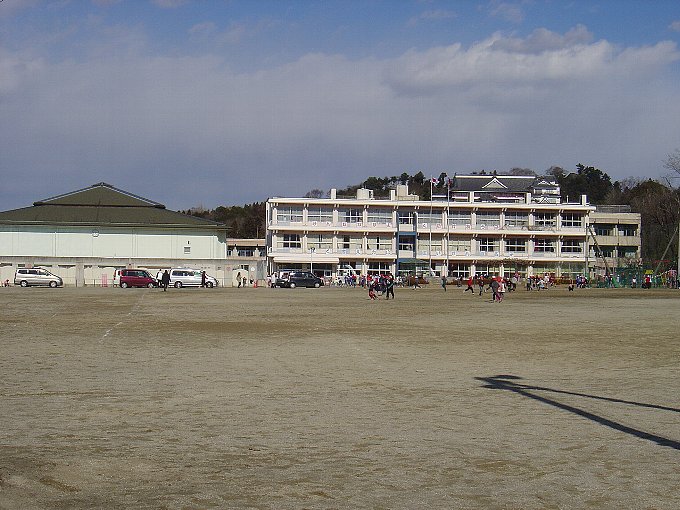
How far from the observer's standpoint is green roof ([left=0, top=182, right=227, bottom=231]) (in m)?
83.3

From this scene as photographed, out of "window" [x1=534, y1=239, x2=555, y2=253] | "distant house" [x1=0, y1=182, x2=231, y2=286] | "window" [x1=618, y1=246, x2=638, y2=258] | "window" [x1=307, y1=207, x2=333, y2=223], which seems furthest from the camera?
"window" [x1=618, y1=246, x2=638, y2=258]

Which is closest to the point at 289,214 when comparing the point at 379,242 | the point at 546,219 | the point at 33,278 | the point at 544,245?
the point at 379,242

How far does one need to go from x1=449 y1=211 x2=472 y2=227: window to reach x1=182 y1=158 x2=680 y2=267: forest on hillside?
14.1 ft

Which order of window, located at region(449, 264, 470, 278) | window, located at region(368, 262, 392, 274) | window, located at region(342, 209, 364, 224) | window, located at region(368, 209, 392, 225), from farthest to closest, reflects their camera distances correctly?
window, located at region(449, 264, 470, 278)
window, located at region(368, 209, 392, 225)
window, located at region(368, 262, 392, 274)
window, located at region(342, 209, 364, 224)

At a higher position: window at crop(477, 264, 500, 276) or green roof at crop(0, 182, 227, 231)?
green roof at crop(0, 182, 227, 231)

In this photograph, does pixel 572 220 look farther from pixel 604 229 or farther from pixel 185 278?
pixel 185 278

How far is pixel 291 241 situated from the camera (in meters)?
92.6

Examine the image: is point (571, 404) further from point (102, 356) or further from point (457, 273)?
point (457, 273)

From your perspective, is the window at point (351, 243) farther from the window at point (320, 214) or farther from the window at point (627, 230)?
the window at point (627, 230)

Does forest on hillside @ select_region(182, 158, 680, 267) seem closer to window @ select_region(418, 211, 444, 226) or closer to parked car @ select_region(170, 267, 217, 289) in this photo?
window @ select_region(418, 211, 444, 226)

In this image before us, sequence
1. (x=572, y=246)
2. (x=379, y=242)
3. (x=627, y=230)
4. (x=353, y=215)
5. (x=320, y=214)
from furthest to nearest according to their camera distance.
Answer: (x=627, y=230) → (x=572, y=246) → (x=379, y=242) → (x=353, y=215) → (x=320, y=214)

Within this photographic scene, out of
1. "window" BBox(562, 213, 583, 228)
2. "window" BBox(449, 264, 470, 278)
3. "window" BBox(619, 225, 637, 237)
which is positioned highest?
"window" BBox(562, 213, 583, 228)

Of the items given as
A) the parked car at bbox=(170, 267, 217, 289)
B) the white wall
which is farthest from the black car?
the white wall

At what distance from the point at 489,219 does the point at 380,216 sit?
1340 centimetres
